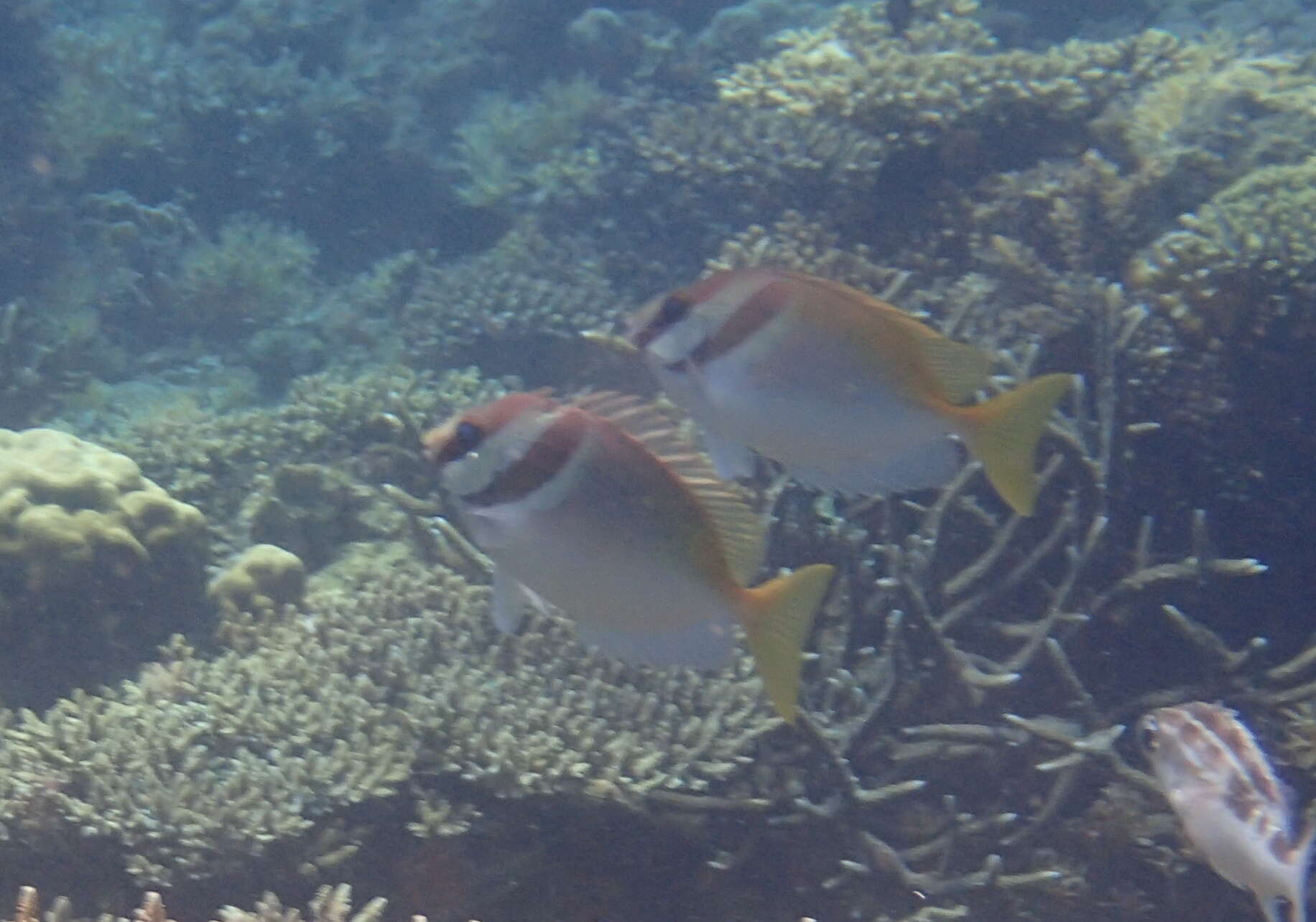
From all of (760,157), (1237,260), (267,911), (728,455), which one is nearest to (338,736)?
(267,911)

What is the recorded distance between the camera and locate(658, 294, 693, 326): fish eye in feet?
→ 6.42

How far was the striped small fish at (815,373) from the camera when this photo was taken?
1.94 metres

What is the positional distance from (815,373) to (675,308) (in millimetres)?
307

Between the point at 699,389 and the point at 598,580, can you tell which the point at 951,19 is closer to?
the point at 699,389

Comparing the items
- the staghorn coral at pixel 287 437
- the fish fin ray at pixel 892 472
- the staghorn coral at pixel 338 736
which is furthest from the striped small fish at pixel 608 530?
the staghorn coral at pixel 287 437

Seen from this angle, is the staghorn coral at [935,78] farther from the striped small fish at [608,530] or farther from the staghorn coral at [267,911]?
the staghorn coral at [267,911]

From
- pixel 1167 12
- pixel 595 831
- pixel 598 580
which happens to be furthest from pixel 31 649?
pixel 1167 12

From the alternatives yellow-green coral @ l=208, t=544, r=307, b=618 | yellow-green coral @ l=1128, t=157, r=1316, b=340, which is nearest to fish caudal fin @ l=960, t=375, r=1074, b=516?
yellow-green coral @ l=1128, t=157, r=1316, b=340

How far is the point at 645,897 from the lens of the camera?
302 cm

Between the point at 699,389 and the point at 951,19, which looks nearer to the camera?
the point at 699,389

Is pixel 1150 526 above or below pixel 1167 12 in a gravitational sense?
below

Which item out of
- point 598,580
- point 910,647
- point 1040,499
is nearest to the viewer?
point 598,580

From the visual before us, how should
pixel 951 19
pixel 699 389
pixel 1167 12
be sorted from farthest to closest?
pixel 1167 12 → pixel 951 19 → pixel 699 389

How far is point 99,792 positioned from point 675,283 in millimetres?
4806
